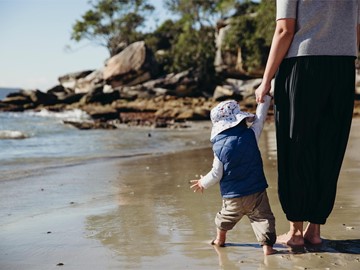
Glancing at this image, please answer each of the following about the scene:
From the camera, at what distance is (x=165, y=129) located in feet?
62.1

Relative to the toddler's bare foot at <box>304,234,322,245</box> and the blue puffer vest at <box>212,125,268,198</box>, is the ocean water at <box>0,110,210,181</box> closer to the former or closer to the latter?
the blue puffer vest at <box>212,125,268,198</box>

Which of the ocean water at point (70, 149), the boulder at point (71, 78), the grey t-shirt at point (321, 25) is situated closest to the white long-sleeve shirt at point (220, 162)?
the grey t-shirt at point (321, 25)

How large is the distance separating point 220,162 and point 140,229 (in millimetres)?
909

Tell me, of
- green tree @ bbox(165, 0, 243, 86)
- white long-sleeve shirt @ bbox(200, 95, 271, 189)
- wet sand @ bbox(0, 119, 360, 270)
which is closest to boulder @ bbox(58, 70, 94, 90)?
green tree @ bbox(165, 0, 243, 86)

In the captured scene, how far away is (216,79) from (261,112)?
3268 cm

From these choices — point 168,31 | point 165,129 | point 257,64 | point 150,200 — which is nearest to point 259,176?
point 150,200

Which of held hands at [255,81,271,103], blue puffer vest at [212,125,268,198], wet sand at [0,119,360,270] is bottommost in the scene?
wet sand at [0,119,360,270]

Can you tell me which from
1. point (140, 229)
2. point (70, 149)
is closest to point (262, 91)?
point (140, 229)

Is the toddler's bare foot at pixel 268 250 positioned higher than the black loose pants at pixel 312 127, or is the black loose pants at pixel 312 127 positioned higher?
the black loose pants at pixel 312 127

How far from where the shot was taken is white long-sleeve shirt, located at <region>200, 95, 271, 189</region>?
10.8ft

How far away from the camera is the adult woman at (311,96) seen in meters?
3.22

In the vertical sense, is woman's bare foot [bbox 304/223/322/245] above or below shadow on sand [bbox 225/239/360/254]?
above

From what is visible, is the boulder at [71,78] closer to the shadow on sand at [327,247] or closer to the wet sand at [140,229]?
the wet sand at [140,229]

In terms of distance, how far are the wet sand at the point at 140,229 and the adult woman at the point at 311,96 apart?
313 millimetres
